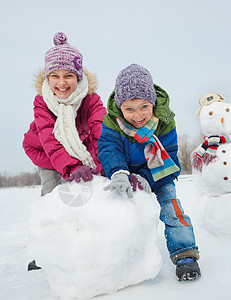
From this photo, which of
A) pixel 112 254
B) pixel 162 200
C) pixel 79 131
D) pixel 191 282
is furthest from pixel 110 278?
A: pixel 79 131

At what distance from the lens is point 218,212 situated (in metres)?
2.84

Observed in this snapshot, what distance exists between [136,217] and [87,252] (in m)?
0.29

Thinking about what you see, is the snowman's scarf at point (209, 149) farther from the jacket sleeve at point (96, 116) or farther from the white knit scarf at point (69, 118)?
the white knit scarf at point (69, 118)

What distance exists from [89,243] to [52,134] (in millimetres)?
1047

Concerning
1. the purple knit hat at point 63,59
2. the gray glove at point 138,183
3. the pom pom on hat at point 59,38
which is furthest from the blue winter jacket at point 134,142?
the pom pom on hat at point 59,38

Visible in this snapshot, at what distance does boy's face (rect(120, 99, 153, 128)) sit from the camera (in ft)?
5.99

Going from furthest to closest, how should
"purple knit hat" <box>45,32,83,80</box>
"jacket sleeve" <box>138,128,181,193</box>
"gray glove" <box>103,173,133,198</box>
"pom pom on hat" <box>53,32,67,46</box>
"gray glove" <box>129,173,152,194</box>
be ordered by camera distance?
"pom pom on hat" <box>53,32,67,46</box>
"purple knit hat" <box>45,32,83,80</box>
"jacket sleeve" <box>138,128,181,193</box>
"gray glove" <box>129,173,152,194</box>
"gray glove" <box>103,173,133,198</box>

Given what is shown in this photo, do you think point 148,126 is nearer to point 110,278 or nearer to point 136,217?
point 136,217

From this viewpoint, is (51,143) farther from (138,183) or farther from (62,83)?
(138,183)

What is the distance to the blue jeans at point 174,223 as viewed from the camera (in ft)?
5.78

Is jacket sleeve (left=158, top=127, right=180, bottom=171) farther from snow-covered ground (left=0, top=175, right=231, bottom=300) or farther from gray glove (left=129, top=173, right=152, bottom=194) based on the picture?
snow-covered ground (left=0, top=175, right=231, bottom=300)

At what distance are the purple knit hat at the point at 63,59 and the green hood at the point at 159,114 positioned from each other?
0.48 meters

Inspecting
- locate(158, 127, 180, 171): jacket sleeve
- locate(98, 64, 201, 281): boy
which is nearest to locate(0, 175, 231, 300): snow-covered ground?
locate(98, 64, 201, 281): boy

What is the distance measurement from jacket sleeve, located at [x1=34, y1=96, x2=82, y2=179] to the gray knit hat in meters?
0.53
